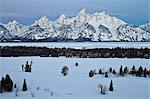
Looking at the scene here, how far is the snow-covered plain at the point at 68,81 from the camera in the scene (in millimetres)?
3842

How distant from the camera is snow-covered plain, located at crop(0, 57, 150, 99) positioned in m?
3.84

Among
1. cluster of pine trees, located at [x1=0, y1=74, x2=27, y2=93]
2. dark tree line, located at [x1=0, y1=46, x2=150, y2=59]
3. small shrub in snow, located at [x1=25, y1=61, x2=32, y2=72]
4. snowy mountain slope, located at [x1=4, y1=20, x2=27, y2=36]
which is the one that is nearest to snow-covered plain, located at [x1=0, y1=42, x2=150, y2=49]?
dark tree line, located at [x1=0, y1=46, x2=150, y2=59]

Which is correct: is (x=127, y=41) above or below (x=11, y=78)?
above

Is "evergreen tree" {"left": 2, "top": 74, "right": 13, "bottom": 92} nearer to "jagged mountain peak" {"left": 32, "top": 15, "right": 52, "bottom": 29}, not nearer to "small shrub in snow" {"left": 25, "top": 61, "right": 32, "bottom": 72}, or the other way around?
"small shrub in snow" {"left": 25, "top": 61, "right": 32, "bottom": 72}

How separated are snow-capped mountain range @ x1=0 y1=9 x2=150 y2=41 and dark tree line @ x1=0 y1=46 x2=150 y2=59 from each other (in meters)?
0.13

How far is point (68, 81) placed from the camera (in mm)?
3973

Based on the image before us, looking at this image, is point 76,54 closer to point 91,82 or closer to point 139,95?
point 91,82

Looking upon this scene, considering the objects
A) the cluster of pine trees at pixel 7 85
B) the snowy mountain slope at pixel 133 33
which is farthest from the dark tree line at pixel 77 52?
the cluster of pine trees at pixel 7 85

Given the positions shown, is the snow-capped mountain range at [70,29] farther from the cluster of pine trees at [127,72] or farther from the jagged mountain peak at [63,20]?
the cluster of pine trees at [127,72]

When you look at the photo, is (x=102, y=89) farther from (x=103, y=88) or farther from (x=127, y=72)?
(x=127, y=72)

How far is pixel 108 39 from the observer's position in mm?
4391

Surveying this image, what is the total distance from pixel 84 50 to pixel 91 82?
1.64 feet

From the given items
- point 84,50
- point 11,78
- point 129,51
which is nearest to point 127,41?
point 129,51

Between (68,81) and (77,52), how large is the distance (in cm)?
44
